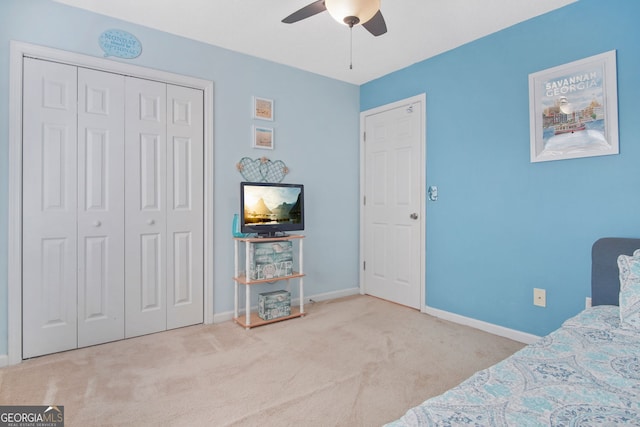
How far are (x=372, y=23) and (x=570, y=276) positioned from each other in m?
2.23

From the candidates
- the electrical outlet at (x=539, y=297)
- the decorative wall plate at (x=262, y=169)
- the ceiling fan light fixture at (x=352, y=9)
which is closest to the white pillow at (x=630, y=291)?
the electrical outlet at (x=539, y=297)

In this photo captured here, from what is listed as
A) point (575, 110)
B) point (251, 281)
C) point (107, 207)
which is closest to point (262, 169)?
point (251, 281)

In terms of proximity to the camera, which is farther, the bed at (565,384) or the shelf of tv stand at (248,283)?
the shelf of tv stand at (248,283)

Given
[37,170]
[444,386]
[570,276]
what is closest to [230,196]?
[37,170]

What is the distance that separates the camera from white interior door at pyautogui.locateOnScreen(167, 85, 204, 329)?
118 inches

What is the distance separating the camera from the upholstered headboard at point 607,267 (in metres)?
2.10

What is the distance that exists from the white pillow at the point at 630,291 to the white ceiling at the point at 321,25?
6.07 ft

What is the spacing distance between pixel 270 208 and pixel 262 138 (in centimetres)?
73

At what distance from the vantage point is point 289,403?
6.21 ft

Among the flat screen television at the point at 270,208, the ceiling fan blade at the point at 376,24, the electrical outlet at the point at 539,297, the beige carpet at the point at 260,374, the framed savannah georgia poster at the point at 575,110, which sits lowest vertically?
A: the beige carpet at the point at 260,374

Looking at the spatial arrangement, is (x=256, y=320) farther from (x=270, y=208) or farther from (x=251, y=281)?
(x=270, y=208)

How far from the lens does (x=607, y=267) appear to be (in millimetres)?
2150

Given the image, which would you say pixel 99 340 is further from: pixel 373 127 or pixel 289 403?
pixel 373 127

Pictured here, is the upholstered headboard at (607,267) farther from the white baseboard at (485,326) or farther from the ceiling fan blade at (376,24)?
the ceiling fan blade at (376,24)
